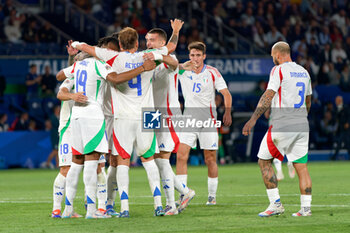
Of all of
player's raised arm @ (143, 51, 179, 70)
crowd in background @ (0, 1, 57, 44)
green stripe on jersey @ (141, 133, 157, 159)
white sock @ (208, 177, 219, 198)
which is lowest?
white sock @ (208, 177, 219, 198)

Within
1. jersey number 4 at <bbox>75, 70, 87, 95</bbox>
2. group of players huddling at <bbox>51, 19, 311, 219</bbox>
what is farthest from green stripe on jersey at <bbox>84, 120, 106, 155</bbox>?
jersey number 4 at <bbox>75, 70, 87, 95</bbox>

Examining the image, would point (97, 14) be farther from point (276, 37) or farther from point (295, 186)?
point (295, 186)

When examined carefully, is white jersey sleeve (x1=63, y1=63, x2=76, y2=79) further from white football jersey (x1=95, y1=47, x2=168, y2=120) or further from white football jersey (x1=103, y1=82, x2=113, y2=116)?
white football jersey (x1=103, y1=82, x2=113, y2=116)

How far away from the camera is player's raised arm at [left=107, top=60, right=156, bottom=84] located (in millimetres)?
8461

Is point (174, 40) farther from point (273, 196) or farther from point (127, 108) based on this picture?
point (273, 196)

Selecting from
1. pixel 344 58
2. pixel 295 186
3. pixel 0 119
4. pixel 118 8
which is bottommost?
pixel 295 186

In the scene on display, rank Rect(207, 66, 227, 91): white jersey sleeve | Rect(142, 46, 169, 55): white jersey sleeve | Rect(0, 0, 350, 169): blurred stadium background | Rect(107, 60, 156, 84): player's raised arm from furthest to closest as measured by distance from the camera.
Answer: Rect(0, 0, 350, 169): blurred stadium background → Rect(207, 66, 227, 91): white jersey sleeve → Rect(142, 46, 169, 55): white jersey sleeve → Rect(107, 60, 156, 84): player's raised arm

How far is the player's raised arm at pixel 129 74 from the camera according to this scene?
846cm

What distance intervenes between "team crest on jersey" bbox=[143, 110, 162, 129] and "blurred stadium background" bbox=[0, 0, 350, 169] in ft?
42.9

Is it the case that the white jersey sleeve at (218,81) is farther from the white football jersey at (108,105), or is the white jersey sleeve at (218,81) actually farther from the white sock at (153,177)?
the white sock at (153,177)

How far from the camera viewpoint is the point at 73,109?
8750 millimetres

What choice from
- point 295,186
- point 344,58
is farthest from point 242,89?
point 295,186

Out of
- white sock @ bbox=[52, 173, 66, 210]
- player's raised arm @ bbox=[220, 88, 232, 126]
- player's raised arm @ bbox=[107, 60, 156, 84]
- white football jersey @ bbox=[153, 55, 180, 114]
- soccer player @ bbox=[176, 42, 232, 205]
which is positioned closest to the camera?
player's raised arm @ bbox=[107, 60, 156, 84]

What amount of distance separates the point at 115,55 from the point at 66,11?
1761 centimetres
